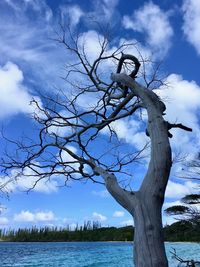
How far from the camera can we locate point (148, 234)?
12.4 feet

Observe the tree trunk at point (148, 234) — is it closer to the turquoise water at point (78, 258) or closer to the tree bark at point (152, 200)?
the tree bark at point (152, 200)

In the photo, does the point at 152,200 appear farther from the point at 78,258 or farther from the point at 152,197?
the point at 78,258

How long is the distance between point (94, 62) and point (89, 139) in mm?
1233

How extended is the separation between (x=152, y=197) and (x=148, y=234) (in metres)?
0.37

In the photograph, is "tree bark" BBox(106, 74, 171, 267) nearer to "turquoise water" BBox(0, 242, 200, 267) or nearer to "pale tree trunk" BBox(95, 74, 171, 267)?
"pale tree trunk" BBox(95, 74, 171, 267)

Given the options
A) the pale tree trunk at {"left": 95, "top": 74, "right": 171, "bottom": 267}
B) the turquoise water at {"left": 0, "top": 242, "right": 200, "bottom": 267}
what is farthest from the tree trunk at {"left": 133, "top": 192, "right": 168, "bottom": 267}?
the turquoise water at {"left": 0, "top": 242, "right": 200, "bottom": 267}

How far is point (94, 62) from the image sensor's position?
6293 millimetres

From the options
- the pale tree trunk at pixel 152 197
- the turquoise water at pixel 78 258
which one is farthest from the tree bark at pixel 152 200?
the turquoise water at pixel 78 258

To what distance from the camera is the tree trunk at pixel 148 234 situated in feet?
12.0

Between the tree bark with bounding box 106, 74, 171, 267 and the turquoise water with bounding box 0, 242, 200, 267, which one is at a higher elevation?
the turquoise water with bounding box 0, 242, 200, 267

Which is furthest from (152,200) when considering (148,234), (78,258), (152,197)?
(78,258)

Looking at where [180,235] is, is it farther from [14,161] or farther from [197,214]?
[14,161]

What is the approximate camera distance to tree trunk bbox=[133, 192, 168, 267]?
367 cm

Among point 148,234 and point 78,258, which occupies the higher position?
point 78,258
